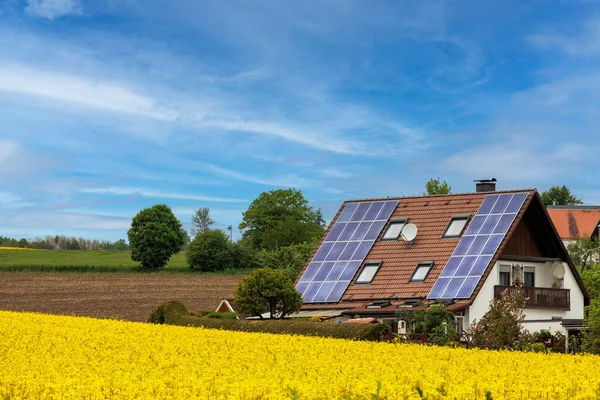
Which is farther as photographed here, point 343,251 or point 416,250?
point 343,251

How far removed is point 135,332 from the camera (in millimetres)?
32188

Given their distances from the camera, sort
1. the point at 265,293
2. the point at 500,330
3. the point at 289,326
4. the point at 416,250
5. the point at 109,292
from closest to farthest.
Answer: the point at 500,330
the point at 289,326
the point at 265,293
the point at 416,250
the point at 109,292

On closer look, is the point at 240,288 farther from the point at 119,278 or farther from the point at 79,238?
the point at 79,238

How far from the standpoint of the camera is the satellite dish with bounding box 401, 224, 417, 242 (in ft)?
166

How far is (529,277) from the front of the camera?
52312 mm

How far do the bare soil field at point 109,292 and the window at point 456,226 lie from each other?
2824cm

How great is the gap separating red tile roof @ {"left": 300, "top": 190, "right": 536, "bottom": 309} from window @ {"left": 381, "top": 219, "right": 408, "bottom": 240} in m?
0.34

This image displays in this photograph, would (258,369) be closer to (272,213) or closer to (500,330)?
(500,330)

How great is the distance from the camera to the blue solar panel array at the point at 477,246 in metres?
45.9

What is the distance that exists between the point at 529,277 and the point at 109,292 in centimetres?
4828

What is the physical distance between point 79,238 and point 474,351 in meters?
142

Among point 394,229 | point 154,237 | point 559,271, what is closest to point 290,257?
point 394,229

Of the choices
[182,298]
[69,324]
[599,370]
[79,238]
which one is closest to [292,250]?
[182,298]

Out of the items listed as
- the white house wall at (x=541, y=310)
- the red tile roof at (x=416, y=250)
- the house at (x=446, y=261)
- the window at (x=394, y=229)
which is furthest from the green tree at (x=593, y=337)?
the window at (x=394, y=229)
